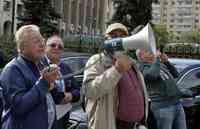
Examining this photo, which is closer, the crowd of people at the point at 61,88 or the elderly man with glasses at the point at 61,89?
the crowd of people at the point at 61,88

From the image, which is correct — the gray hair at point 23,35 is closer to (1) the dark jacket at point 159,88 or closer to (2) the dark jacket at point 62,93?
(2) the dark jacket at point 62,93

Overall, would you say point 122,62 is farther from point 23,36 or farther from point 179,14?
point 179,14

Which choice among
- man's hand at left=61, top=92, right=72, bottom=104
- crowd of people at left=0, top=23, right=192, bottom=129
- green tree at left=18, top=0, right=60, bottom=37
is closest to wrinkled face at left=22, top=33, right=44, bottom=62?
crowd of people at left=0, top=23, right=192, bottom=129

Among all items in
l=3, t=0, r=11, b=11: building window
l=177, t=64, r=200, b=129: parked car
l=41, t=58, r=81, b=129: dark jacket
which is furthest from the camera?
l=3, t=0, r=11, b=11: building window

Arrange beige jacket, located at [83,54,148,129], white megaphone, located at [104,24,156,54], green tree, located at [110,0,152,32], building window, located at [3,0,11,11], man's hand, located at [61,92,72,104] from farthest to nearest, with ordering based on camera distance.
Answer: building window, located at [3,0,11,11]
green tree, located at [110,0,152,32]
man's hand, located at [61,92,72,104]
beige jacket, located at [83,54,148,129]
white megaphone, located at [104,24,156,54]

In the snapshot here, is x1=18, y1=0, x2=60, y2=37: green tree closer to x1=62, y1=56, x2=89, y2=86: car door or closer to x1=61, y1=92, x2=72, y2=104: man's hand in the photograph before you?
x1=62, y1=56, x2=89, y2=86: car door

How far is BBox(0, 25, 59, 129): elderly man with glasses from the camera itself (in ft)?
12.2

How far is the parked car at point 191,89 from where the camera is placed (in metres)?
7.88

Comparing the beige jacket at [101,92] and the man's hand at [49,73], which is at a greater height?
the man's hand at [49,73]

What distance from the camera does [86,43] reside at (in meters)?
36.7

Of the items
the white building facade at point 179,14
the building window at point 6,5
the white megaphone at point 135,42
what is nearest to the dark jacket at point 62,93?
the white megaphone at point 135,42

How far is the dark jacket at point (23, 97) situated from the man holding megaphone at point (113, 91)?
600 mm

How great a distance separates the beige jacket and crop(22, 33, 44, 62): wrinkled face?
2.04ft

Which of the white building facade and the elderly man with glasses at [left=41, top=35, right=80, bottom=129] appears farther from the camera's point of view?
the white building facade
